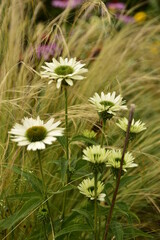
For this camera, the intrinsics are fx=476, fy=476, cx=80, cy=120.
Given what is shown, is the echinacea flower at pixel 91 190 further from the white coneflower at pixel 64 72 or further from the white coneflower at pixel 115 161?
the white coneflower at pixel 64 72

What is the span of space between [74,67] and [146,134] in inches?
34.5

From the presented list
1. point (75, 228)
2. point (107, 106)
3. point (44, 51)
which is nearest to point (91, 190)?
point (75, 228)

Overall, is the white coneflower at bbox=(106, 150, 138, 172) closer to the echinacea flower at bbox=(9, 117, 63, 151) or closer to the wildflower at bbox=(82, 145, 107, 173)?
the wildflower at bbox=(82, 145, 107, 173)

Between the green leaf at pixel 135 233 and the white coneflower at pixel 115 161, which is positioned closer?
the white coneflower at pixel 115 161

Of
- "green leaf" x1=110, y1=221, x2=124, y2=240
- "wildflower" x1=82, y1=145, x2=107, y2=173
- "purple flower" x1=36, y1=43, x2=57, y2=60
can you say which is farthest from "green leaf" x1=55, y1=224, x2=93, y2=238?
"purple flower" x1=36, y1=43, x2=57, y2=60

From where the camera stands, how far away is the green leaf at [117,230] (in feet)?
3.70

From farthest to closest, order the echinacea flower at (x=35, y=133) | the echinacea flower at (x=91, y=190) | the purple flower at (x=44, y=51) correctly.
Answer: the purple flower at (x=44, y=51), the echinacea flower at (x=91, y=190), the echinacea flower at (x=35, y=133)

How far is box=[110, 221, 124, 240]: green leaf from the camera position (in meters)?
1.13

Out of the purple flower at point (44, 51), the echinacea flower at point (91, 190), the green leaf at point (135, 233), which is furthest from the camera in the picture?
A: the purple flower at point (44, 51)

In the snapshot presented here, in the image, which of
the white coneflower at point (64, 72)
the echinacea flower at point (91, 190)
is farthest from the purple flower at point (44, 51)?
the echinacea flower at point (91, 190)

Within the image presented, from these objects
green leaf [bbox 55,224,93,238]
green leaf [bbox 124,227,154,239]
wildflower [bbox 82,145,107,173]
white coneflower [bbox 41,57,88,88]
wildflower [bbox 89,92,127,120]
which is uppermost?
white coneflower [bbox 41,57,88,88]

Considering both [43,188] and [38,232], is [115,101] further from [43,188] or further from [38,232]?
[38,232]

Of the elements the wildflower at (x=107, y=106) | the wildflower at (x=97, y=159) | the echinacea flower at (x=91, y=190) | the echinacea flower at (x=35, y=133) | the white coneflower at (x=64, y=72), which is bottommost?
the echinacea flower at (x=91, y=190)

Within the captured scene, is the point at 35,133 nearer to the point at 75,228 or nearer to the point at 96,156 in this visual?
the point at 96,156
